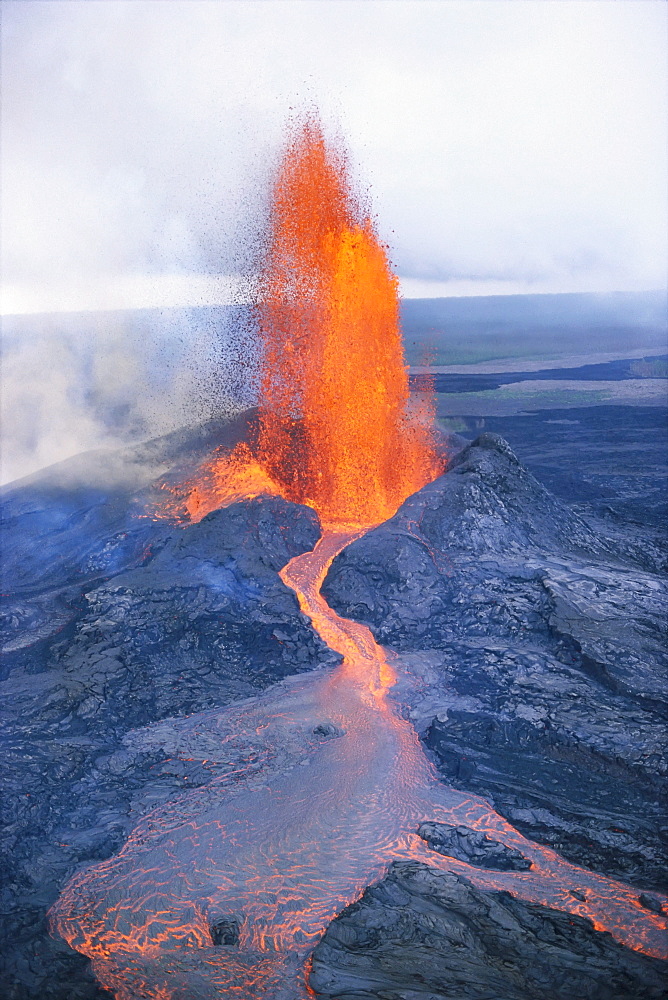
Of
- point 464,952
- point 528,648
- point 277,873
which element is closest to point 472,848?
point 464,952

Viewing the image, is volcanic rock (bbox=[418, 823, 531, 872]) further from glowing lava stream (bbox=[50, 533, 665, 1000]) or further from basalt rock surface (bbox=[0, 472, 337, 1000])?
basalt rock surface (bbox=[0, 472, 337, 1000])

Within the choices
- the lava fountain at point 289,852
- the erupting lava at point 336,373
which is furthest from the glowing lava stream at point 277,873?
the erupting lava at point 336,373

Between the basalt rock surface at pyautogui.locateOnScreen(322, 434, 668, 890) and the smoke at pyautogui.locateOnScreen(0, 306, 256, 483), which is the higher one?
the smoke at pyautogui.locateOnScreen(0, 306, 256, 483)

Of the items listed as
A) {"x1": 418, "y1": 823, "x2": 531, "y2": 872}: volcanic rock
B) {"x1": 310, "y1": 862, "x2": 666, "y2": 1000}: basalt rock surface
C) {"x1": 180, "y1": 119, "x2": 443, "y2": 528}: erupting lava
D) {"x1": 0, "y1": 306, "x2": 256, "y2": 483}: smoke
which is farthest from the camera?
{"x1": 0, "y1": 306, "x2": 256, "y2": 483}: smoke

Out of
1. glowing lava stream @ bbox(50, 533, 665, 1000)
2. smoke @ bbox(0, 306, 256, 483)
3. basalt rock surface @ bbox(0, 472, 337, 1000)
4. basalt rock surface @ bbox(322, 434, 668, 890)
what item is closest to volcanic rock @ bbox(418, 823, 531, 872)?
glowing lava stream @ bbox(50, 533, 665, 1000)

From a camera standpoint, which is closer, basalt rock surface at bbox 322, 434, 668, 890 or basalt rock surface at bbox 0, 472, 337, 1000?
basalt rock surface at bbox 0, 472, 337, 1000

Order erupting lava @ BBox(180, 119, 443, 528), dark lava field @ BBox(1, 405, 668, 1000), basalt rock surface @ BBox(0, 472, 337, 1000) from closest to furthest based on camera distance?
dark lava field @ BBox(1, 405, 668, 1000) < basalt rock surface @ BBox(0, 472, 337, 1000) < erupting lava @ BBox(180, 119, 443, 528)

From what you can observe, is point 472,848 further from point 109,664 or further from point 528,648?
point 109,664
